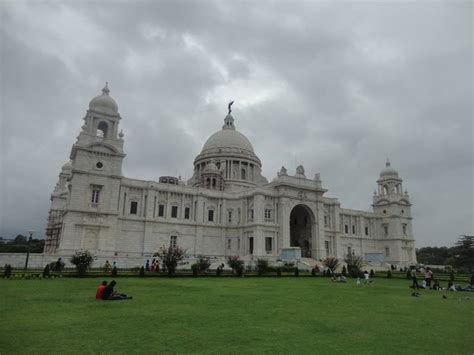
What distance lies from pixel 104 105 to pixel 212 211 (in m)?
22.6

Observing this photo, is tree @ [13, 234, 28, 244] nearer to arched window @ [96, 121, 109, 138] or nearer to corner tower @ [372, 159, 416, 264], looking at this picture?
arched window @ [96, 121, 109, 138]

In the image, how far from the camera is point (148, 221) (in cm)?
4900

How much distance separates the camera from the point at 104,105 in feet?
153

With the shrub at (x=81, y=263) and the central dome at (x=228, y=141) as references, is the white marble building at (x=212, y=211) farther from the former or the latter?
the shrub at (x=81, y=263)

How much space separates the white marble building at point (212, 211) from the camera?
1714 inches

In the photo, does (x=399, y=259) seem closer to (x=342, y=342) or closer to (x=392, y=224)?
(x=392, y=224)

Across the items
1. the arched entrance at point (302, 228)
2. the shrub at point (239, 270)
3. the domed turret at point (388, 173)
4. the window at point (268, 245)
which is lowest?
the shrub at point (239, 270)

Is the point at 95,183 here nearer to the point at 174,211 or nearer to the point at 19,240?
Answer: the point at 174,211

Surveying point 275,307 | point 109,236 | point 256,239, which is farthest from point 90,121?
point 275,307

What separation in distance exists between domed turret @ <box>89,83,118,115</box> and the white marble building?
0.41 feet

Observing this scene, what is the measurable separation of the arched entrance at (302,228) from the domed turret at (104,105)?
107 ft

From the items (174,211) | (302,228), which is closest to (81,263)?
(174,211)

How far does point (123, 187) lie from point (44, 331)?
134 feet

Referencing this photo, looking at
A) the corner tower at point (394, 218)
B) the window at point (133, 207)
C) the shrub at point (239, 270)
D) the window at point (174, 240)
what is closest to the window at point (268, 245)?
the window at point (174, 240)
